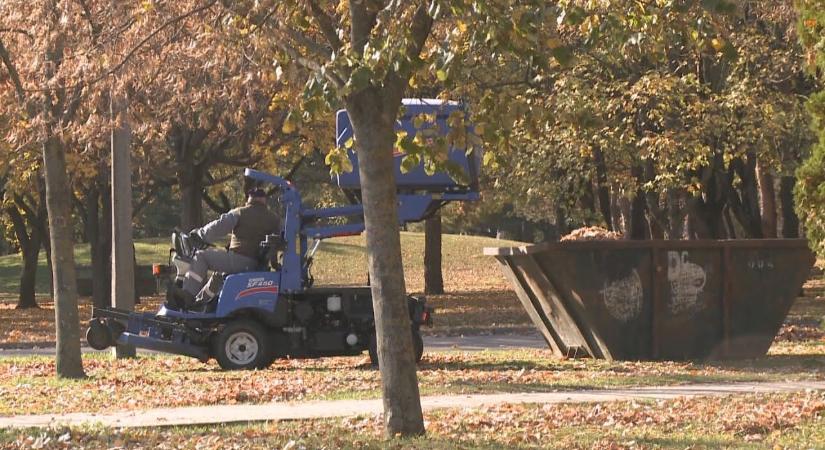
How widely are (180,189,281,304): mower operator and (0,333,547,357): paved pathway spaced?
4.90 metres

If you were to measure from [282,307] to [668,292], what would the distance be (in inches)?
187

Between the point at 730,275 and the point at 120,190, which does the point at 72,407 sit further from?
the point at 730,275

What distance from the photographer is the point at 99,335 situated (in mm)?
17500

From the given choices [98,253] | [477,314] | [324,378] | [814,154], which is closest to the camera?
[814,154]

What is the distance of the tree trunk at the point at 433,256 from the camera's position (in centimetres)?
3788

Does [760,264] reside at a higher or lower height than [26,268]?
lower

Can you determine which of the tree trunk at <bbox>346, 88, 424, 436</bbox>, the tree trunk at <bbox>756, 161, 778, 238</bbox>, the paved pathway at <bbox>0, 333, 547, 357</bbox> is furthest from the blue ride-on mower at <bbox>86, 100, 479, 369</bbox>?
the tree trunk at <bbox>756, 161, 778, 238</bbox>

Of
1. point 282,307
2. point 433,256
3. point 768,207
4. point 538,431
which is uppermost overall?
point 768,207

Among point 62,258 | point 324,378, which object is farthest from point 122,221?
point 324,378

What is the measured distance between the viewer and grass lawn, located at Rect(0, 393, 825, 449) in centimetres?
1005

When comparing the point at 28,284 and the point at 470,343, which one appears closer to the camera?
the point at 470,343

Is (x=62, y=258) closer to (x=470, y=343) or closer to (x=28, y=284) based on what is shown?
(x=470, y=343)

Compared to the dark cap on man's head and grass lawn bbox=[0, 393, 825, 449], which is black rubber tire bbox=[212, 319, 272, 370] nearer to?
the dark cap on man's head

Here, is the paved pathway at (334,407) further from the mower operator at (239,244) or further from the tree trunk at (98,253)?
the tree trunk at (98,253)
